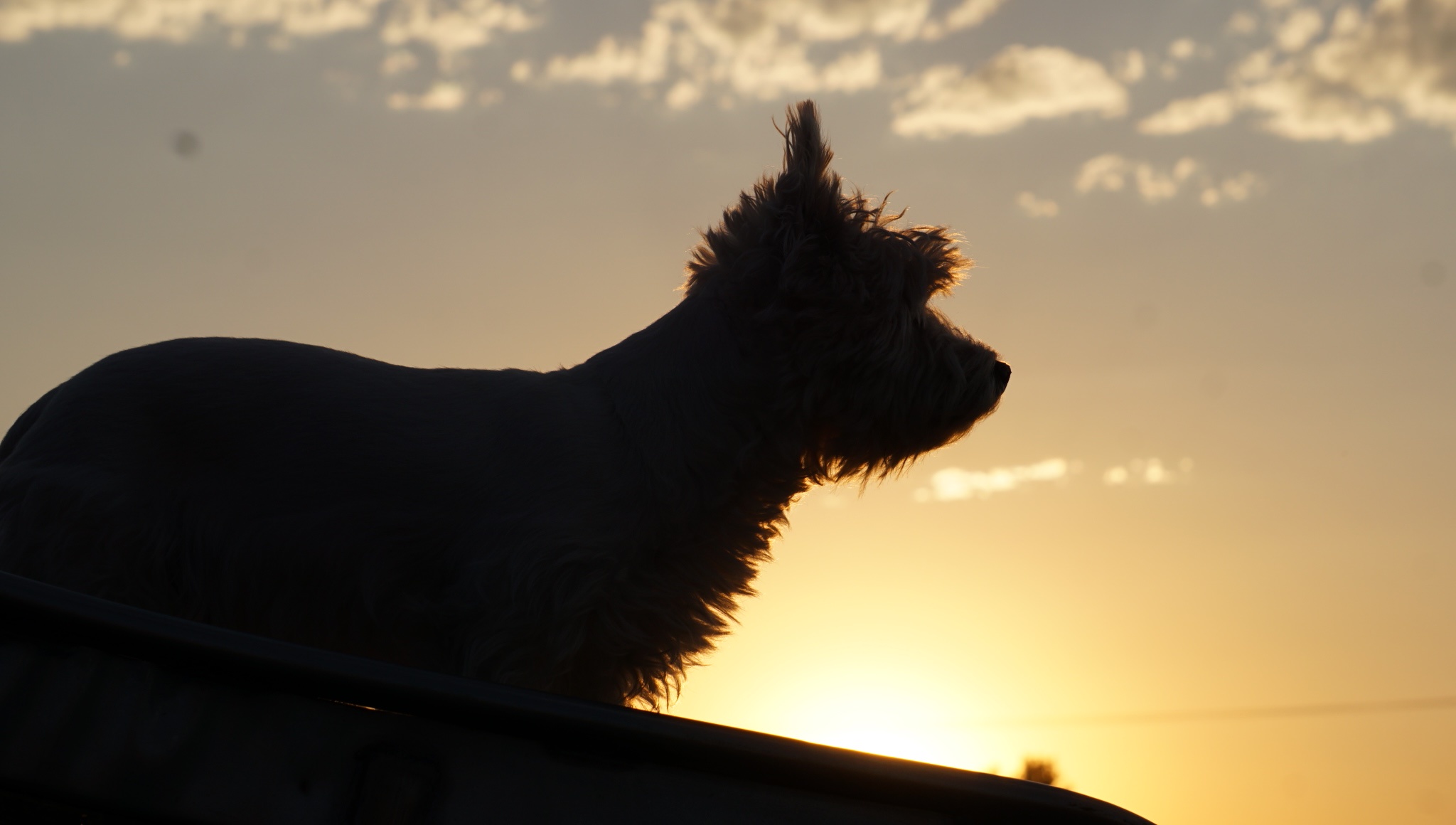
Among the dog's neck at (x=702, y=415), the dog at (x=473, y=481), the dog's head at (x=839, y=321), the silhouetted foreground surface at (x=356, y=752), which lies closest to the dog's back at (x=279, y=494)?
the dog at (x=473, y=481)

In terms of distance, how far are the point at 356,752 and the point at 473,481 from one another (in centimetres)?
187

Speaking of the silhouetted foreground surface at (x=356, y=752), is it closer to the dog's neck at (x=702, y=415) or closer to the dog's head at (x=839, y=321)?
the dog's neck at (x=702, y=415)

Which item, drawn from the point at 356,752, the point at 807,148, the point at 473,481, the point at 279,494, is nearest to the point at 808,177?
the point at 807,148

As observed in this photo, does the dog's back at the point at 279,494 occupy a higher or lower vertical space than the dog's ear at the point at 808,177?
lower

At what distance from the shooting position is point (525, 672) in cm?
391

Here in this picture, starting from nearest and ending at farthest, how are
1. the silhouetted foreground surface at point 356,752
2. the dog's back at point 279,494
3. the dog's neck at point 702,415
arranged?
the silhouetted foreground surface at point 356,752
the dog's back at point 279,494
the dog's neck at point 702,415

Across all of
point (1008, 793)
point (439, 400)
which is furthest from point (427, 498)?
point (1008, 793)

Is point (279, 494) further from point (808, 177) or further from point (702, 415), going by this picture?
point (808, 177)

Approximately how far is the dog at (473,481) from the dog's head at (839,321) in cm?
2

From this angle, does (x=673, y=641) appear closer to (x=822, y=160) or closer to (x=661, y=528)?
(x=661, y=528)

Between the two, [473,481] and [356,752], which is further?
[473,481]

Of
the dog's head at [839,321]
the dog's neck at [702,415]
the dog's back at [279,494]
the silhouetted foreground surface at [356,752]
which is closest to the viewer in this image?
the silhouetted foreground surface at [356,752]

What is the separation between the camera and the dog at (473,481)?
3.89 metres

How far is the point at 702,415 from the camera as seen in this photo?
15.0 ft
